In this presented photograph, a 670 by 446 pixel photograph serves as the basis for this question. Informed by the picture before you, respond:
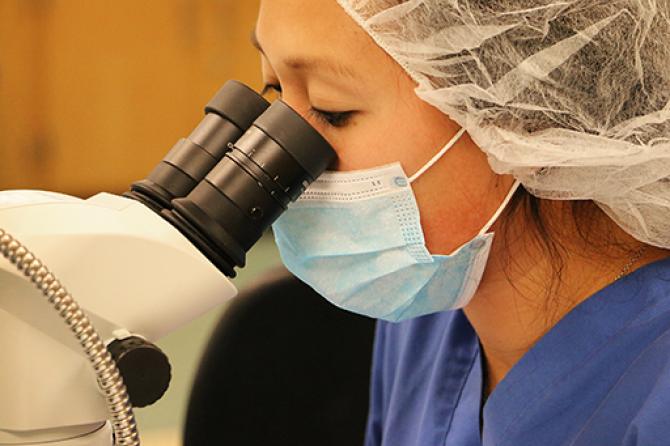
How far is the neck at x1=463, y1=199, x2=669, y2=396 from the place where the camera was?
3.95 feet

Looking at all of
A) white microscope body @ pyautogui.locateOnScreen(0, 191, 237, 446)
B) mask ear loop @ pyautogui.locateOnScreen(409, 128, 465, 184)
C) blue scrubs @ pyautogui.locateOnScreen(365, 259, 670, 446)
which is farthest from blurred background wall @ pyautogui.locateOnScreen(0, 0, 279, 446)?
white microscope body @ pyautogui.locateOnScreen(0, 191, 237, 446)

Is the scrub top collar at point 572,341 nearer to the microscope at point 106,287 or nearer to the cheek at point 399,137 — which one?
the cheek at point 399,137

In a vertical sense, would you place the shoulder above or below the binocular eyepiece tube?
below

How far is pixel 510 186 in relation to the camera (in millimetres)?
1163

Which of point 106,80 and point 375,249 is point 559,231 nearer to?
point 375,249

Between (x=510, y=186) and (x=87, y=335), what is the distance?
0.50 m

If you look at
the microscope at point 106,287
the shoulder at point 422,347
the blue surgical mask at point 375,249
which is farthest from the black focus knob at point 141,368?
the shoulder at point 422,347

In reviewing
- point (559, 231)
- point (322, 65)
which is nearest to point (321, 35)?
point (322, 65)

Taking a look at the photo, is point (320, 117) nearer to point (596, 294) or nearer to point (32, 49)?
point (596, 294)

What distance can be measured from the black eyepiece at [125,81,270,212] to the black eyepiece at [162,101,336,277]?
0.08ft

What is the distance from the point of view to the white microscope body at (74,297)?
37.1 inches

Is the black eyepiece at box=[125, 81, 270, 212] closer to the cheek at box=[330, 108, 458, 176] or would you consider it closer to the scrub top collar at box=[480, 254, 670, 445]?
the cheek at box=[330, 108, 458, 176]

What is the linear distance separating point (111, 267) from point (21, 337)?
99 mm

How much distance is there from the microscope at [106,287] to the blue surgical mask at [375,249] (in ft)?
0.37
